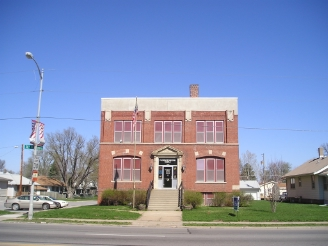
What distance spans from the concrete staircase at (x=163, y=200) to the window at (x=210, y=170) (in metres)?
3.54

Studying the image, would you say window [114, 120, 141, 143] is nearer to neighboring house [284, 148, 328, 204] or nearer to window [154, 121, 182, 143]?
window [154, 121, 182, 143]

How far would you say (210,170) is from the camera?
110 feet

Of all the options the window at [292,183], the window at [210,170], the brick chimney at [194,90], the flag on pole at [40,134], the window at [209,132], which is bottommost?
the window at [292,183]

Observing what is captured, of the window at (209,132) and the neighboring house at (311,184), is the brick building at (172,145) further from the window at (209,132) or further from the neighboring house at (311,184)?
the neighboring house at (311,184)

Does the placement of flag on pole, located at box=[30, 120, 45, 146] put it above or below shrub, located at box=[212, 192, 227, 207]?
above

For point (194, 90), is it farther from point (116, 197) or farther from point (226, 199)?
point (116, 197)

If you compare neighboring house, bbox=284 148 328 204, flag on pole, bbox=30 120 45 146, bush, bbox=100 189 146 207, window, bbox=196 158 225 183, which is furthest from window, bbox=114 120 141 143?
neighboring house, bbox=284 148 328 204

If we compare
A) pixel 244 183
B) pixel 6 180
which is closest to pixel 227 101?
pixel 244 183

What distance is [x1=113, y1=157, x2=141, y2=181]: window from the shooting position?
111 ft

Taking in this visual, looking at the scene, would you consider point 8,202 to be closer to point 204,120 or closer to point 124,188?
point 124,188

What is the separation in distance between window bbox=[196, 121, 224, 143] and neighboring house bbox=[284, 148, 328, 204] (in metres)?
11.4

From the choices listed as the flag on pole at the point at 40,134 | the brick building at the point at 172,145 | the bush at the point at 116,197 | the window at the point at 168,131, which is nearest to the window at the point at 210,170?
the brick building at the point at 172,145

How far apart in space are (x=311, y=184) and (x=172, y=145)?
1728cm

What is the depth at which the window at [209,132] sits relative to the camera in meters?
33.9
